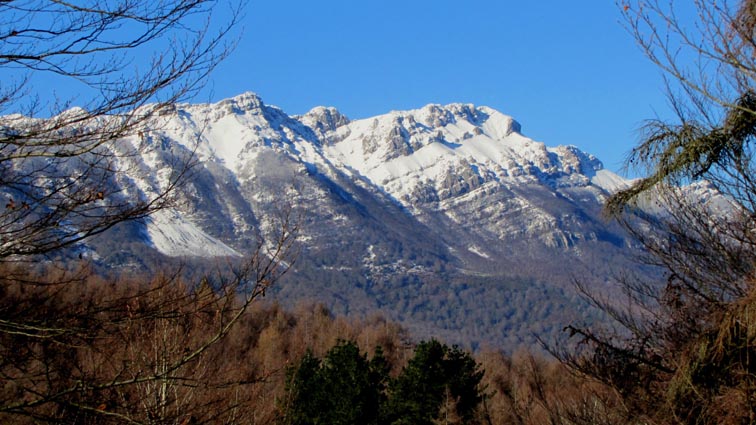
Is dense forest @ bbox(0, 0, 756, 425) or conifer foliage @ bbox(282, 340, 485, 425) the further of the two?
conifer foliage @ bbox(282, 340, 485, 425)

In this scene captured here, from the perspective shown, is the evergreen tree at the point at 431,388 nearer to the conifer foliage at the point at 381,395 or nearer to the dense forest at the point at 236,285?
the conifer foliage at the point at 381,395

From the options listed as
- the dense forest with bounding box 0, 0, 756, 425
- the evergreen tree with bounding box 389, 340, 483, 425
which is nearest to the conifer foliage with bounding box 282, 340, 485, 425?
the evergreen tree with bounding box 389, 340, 483, 425

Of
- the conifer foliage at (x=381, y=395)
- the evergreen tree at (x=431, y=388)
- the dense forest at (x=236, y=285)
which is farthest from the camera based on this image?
the evergreen tree at (x=431, y=388)

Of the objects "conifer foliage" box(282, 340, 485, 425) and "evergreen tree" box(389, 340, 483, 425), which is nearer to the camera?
"conifer foliage" box(282, 340, 485, 425)

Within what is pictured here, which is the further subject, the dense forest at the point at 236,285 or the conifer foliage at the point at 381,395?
the conifer foliage at the point at 381,395

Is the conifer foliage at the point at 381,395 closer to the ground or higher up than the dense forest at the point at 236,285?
closer to the ground

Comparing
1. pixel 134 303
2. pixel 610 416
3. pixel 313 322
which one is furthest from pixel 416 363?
pixel 313 322

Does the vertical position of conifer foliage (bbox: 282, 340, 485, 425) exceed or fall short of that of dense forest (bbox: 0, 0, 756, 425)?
it falls short

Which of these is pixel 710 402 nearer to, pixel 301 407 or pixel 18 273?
pixel 18 273

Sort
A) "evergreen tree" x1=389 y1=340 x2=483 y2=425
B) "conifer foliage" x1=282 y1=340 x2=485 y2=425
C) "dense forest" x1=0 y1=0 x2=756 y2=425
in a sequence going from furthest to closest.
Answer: "evergreen tree" x1=389 y1=340 x2=483 y2=425 < "conifer foliage" x1=282 y1=340 x2=485 y2=425 < "dense forest" x1=0 y1=0 x2=756 y2=425

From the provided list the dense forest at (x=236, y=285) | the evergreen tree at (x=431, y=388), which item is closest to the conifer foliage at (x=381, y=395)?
the evergreen tree at (x=431, y=388)

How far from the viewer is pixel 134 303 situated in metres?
4.65

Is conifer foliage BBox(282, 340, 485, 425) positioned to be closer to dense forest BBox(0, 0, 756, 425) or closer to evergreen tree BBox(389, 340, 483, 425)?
evergreen tree BBox(389, 340, 483, 425)

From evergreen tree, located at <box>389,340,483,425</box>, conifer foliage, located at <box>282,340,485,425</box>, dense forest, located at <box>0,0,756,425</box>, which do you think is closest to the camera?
dense forest, located at <box>0,0,756,425</box>
